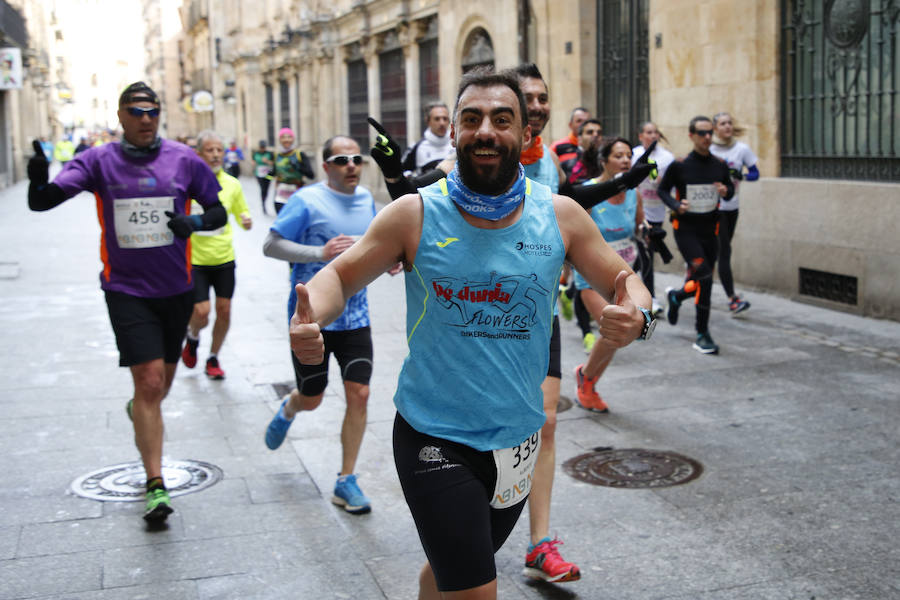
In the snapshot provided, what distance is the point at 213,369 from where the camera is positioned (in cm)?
822

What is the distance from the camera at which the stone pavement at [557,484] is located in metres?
4.33

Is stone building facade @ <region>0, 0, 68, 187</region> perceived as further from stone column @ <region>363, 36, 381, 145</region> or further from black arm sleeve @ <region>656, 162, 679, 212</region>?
black arm sleeve @ <region>656, 162, 679, 212</region>

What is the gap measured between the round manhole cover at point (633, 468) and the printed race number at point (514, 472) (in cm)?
247

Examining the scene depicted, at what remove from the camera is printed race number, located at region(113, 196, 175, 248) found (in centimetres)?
523

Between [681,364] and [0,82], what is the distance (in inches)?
1270

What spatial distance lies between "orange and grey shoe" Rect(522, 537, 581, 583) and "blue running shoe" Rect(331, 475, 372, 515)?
103 cm

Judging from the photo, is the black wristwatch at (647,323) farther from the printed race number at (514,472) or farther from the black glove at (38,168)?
the black glove at (38,168)

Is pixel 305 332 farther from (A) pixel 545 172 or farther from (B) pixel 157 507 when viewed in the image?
(B) pixel 157 507

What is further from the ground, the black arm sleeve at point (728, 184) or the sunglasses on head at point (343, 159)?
the sunglasses on head at point (343, 159)

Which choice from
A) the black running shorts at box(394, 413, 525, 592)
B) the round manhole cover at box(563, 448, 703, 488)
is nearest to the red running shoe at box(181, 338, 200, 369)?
the round manhole cover at box(563, 448, 703, 488)

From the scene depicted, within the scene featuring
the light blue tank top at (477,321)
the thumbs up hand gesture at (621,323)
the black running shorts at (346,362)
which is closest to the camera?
the thumbs up hand gesture at (621,323)

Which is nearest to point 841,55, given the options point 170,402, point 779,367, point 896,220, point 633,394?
point 896,220

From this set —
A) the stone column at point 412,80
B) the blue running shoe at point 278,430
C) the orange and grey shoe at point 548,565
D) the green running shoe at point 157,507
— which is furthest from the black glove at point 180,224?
the stone column at point 412,80

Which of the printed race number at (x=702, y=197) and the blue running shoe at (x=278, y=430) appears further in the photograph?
the printed race number at (x=702, y=197)
